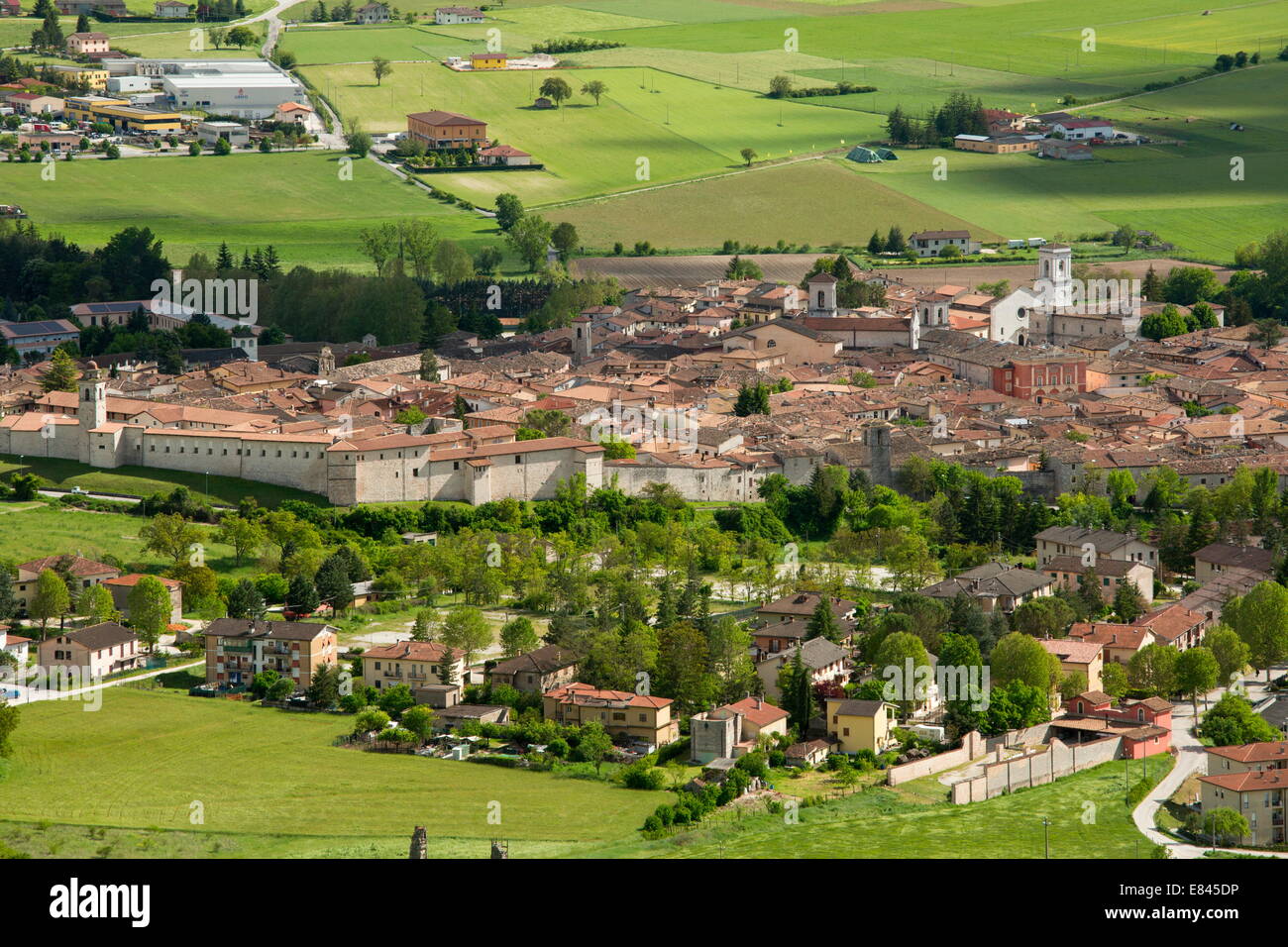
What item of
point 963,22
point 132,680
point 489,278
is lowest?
point 132,680

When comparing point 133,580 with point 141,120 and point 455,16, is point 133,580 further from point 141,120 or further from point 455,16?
point 455,16

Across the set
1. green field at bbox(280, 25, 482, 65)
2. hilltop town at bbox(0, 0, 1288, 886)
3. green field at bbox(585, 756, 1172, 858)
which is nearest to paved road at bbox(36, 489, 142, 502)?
hilltop town at bbox(0, 0, 1288, 886)

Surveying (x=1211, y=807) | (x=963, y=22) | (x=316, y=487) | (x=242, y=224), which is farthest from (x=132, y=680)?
(x=963, y=22)

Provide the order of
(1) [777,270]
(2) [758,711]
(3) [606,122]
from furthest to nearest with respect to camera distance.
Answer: (3) [606,122] → (1) [777,270] → (2) [758,711]

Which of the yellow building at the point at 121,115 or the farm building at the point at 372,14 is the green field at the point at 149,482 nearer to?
the yellow building at the point at 121,115

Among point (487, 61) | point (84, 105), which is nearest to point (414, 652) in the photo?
point (84, 105)
